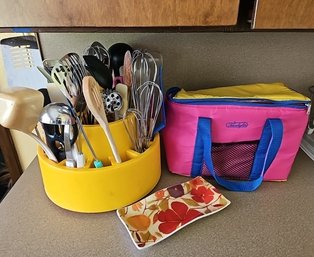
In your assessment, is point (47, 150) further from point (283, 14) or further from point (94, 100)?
point (283, 14)

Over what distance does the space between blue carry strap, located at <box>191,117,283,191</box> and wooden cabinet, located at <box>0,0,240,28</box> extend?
0.26 m

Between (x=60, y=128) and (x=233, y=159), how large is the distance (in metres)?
0.42

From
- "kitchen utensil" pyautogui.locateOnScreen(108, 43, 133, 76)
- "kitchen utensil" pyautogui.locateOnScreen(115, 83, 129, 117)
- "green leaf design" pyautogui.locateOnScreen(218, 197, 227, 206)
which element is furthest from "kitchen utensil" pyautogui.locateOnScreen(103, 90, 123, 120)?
"green leaf design" pyautogui.locateOnScreen(218, 197, 227, 206)

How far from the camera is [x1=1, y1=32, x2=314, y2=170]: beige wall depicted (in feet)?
2.76

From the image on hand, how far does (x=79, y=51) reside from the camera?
0.88 meters

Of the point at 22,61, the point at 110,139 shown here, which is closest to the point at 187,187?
the point at 110,139

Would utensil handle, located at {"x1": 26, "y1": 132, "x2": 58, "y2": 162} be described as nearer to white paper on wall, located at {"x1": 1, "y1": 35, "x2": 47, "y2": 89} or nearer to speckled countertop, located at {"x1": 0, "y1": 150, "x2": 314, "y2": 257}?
speckled countertop, located at {"x1": 0, "y1": 150, "x2": 314, "y2": 257}

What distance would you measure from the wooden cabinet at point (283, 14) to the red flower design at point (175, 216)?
0.41 m

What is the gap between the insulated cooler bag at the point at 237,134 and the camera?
68 centimetres

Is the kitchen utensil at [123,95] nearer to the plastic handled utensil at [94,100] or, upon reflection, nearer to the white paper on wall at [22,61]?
the plastic handled utensil at [94,100]

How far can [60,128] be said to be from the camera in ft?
1.99

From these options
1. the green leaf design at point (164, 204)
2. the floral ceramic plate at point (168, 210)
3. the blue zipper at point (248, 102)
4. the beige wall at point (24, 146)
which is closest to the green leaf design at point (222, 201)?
the floral ceramic plate at point (168, 210)

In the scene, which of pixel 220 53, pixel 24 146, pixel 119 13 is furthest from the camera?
pixel 24 146

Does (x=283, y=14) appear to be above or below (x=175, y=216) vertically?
above
